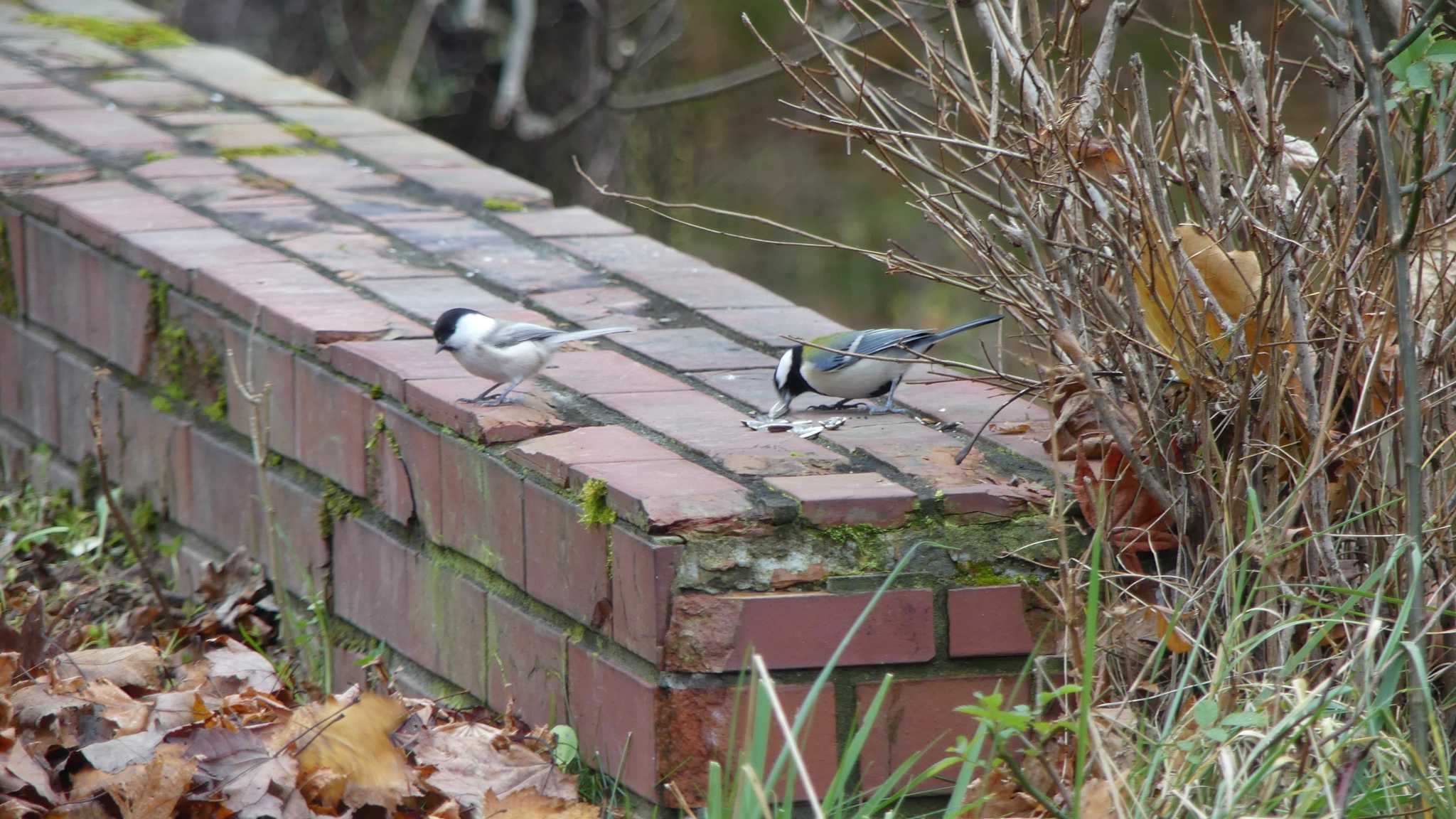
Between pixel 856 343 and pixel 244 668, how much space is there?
A: 1.18m

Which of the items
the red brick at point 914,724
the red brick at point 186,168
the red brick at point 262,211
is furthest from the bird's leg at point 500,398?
the red brick at point 186,168

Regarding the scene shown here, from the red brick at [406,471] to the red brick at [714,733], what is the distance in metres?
0.64

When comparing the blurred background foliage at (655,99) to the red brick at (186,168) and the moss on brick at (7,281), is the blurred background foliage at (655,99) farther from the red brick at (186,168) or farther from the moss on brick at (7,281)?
the moss on brick at (7,281)

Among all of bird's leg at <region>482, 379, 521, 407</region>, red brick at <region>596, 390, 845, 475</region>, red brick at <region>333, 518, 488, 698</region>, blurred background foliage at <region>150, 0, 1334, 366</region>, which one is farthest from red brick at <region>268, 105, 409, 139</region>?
red brick at <region>596, 390, 845, 475</region>

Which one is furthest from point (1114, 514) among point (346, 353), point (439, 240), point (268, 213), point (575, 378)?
point (268, 213)

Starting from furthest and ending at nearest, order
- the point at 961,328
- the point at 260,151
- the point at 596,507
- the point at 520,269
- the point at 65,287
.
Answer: the point at 260,151
the point at 65,287
the point at 520,269
the point at 961,328
the point at 596,507

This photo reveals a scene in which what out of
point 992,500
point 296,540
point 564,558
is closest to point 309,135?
point 296,540

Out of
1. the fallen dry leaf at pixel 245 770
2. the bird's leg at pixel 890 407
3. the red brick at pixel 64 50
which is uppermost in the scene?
the red brick at pixel 64 50

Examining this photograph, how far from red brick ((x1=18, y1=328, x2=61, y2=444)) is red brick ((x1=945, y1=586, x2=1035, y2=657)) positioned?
2.41 metres

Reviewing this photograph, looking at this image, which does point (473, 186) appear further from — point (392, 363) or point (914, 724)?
point (914, 724)

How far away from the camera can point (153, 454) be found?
3574mm

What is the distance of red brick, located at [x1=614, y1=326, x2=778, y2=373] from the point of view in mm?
2979

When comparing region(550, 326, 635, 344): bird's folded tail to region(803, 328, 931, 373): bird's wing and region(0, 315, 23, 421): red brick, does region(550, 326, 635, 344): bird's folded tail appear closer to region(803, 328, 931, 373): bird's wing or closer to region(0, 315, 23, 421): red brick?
region(803, 328, 931, 373): bird's wing

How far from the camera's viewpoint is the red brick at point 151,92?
479cm
